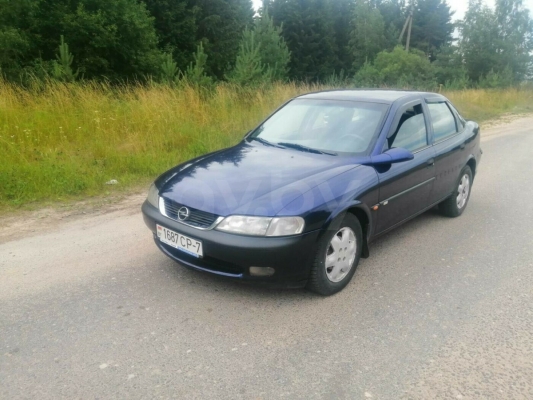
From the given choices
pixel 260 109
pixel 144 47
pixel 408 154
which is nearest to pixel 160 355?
pixel 408 154

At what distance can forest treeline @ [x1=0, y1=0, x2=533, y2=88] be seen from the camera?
18.5 meters

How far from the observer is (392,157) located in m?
4.11

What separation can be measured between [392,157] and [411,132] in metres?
0.75

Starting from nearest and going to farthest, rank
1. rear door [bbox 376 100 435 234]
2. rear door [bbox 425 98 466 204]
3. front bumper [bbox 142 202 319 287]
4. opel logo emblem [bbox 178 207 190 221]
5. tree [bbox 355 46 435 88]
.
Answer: front bumper [bbox 142 202 319 287] → opel logo emblem [bbox 178 207 190 221] → rear door [bbox 376 100 435 234] → rear door [bbox 425 98 466 204] → tree [bbox 355 46 435 88]

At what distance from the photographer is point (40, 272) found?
4.03 meters

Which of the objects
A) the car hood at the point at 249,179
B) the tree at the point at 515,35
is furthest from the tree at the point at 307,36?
the car hood at the point at 249,179

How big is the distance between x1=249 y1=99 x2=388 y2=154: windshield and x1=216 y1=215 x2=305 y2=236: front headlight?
3.93 ft

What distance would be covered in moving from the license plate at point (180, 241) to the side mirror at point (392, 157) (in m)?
1.66

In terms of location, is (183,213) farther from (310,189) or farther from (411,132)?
(411,132)

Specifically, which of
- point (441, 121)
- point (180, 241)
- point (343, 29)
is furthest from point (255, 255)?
point (343, 29)

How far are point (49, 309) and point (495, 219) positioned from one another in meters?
4.90

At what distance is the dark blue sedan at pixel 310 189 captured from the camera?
3.36 metres

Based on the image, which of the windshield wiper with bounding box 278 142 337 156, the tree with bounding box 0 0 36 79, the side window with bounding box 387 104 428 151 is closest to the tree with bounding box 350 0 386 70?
the tree with bounding box 0 0 36 79

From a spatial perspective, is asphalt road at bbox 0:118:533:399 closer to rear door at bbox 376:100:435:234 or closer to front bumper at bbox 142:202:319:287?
front bumper at bbox 142:202:319:287
